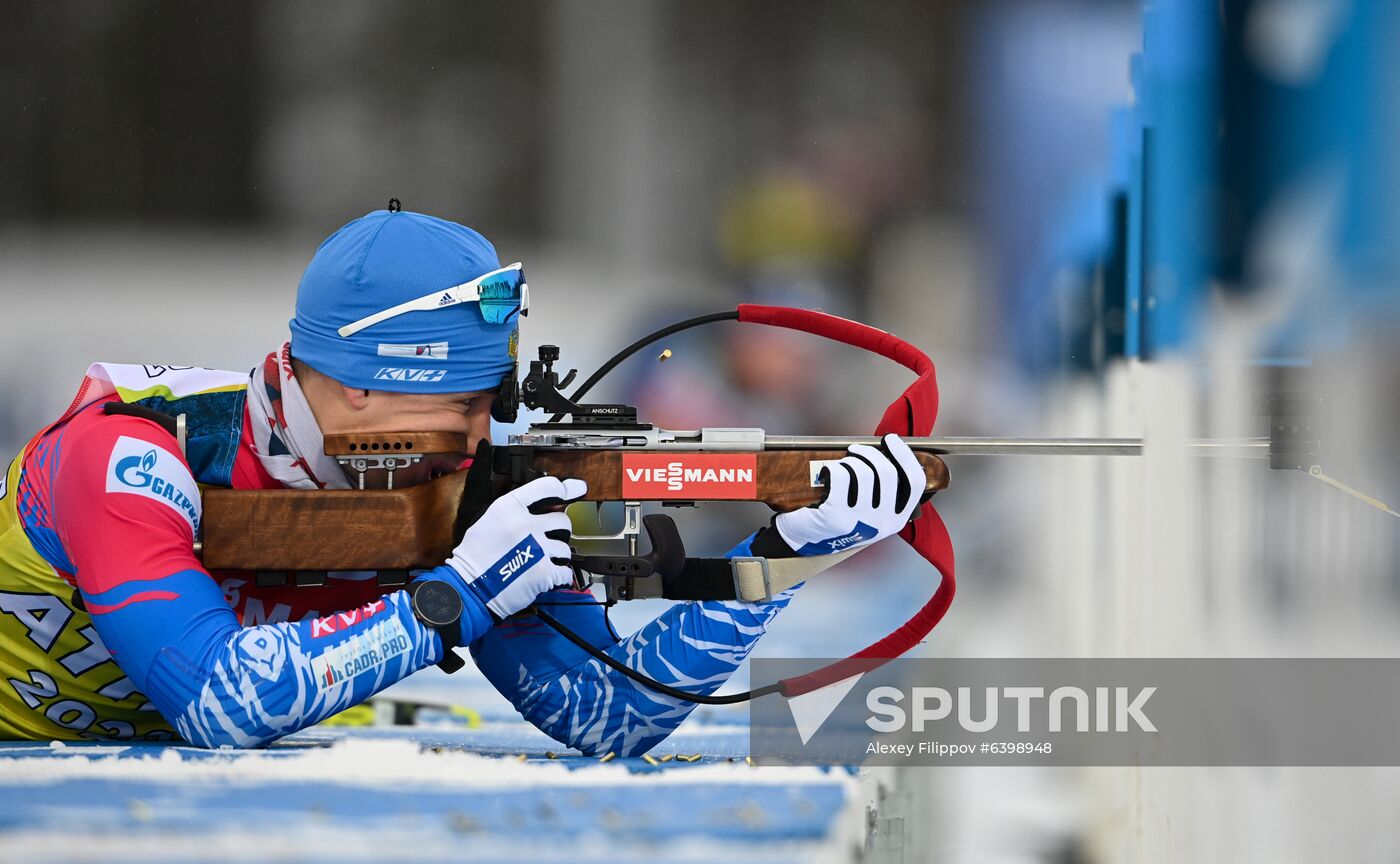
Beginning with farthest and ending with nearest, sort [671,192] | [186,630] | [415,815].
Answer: [671,192] < [186,630] < [415,815]

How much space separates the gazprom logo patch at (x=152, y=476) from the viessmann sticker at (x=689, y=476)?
46cm

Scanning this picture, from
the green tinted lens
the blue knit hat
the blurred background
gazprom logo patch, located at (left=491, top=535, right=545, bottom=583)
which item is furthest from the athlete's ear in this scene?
the blurred background

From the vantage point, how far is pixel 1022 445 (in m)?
1.52

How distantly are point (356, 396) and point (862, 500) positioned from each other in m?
0.58

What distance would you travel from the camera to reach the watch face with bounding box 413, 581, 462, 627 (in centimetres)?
137

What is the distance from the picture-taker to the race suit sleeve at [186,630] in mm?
1310

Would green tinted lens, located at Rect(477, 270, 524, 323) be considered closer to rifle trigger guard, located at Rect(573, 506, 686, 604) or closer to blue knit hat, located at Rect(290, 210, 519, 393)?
blue knit hat, located at Rect(290, 210, 519, 393)

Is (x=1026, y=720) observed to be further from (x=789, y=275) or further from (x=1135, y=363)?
(x=789, y=275)

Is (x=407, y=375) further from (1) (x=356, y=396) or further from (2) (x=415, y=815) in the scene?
(2) (x=415, y=815)

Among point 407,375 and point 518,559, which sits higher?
point 407,375

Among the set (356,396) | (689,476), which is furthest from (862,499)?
(356,396)

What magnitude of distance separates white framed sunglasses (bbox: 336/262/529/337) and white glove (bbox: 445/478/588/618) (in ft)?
0.73

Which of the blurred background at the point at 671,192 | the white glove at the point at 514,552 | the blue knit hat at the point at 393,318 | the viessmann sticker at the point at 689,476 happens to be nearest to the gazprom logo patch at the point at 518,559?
the white glove at the point at 514,552

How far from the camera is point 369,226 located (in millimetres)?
1538
